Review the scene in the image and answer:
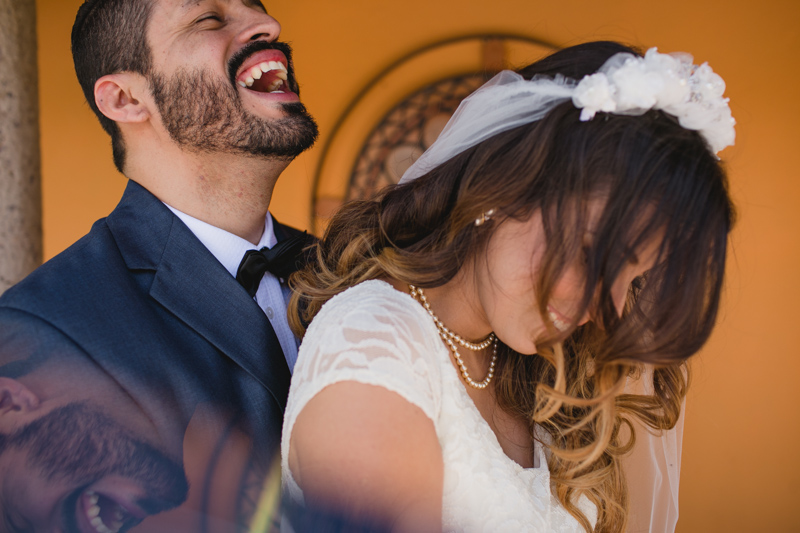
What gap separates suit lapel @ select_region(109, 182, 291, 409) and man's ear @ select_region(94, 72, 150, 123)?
36 centimetres

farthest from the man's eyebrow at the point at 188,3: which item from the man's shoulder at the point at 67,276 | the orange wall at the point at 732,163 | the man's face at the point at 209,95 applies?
the orange wall at the point at 732,163

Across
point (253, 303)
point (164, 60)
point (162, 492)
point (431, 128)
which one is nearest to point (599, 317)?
point (253, 303)

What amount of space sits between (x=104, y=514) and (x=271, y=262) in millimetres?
748

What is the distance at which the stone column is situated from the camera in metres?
2.28

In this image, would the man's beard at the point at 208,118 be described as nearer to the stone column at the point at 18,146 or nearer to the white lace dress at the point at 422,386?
the white lace dress at the point at 422,386

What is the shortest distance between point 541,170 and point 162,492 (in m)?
1.06

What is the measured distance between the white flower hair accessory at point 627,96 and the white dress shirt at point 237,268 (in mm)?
792

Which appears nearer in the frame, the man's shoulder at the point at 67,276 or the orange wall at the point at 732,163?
the man's shoulder at the point at 67,276

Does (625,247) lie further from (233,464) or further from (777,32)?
(777,32)

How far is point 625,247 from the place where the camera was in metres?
1.04

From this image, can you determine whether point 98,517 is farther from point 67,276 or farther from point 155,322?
point 67,276

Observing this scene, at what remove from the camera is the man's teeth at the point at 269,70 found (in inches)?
69.6

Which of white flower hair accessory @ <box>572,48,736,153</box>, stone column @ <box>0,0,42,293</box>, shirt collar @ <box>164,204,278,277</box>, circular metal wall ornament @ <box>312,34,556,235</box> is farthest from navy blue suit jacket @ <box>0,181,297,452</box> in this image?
circular metal wall ornament @ <box>312,34,556,235</box>

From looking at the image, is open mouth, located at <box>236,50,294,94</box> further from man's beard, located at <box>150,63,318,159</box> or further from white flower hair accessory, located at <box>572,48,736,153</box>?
white flower hair accessory, located at <box>572,48,736,153</box>
